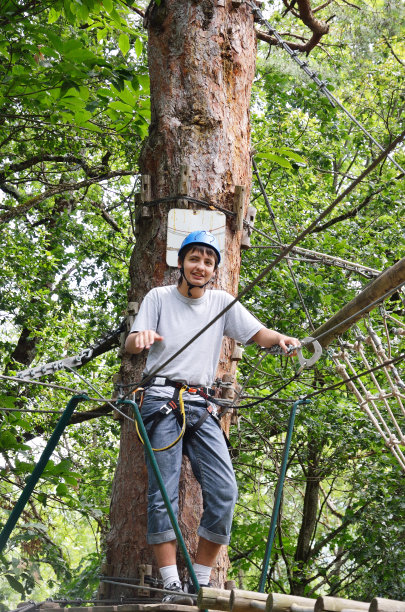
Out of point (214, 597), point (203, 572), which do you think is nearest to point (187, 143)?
point (203, 572)

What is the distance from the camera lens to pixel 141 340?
9.05ft

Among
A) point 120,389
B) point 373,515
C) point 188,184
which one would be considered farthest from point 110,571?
point 373,515

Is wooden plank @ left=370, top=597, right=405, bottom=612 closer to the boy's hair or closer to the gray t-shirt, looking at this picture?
the gray t-shirt

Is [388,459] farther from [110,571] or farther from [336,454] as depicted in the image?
[110,571]

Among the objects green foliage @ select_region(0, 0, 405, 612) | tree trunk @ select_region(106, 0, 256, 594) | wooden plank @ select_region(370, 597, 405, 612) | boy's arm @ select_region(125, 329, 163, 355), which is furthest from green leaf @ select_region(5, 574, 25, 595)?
green foliage @ select_region(0, 0, 405, 612)

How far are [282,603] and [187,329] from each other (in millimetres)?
1380

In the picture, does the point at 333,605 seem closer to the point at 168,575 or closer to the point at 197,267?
the point at 168,575

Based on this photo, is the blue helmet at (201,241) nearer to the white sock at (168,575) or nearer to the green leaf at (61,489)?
the green leaf at (61,489)

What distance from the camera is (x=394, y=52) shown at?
10.6 m

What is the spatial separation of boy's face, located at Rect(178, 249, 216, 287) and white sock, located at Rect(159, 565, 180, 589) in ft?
3.63

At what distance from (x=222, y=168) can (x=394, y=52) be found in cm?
805

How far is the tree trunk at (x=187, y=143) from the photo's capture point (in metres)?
3.06

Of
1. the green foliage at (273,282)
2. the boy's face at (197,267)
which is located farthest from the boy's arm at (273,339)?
the green foliage at (273,282)

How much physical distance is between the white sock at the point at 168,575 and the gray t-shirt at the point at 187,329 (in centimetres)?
64
